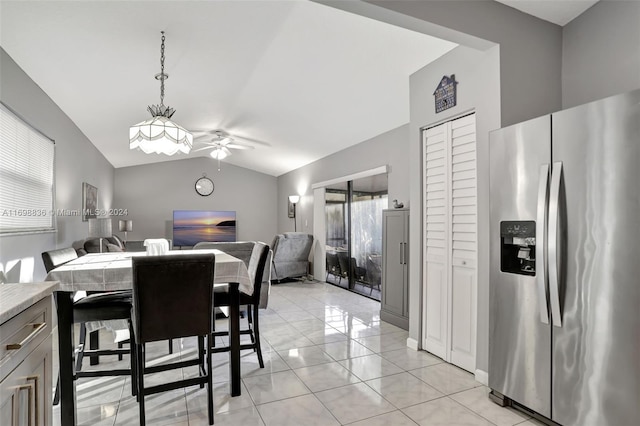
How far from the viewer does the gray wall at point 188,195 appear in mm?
8703

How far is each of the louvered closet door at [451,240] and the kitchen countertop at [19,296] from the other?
8.69ft

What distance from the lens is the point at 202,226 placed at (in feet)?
29.9

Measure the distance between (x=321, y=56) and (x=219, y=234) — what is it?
6601mm

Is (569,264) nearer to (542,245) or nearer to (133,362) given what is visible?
(542,245)

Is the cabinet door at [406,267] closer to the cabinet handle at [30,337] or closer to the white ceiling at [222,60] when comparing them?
the white ceiling at [222,60]

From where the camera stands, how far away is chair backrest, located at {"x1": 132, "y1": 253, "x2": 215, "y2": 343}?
2.00 meters

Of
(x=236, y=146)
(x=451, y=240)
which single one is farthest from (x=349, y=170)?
(x=451, y=240)

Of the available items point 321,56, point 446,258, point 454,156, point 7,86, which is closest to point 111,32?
point 7,86

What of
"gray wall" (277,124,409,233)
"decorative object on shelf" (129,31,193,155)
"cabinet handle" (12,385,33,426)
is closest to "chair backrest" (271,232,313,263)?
"gray wall" (277,124,409,233)

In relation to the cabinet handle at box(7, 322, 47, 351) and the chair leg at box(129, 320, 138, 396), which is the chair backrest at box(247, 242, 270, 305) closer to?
the chair leg at box(129, 320, 138, 396)

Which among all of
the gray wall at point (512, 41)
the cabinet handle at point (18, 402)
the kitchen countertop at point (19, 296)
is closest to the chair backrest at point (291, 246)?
the gray wall at point (512, 41)

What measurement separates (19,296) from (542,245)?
233 cm

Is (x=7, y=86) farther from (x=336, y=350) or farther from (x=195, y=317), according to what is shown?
(x=336, y=350)

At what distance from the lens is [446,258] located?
10.0 ft
